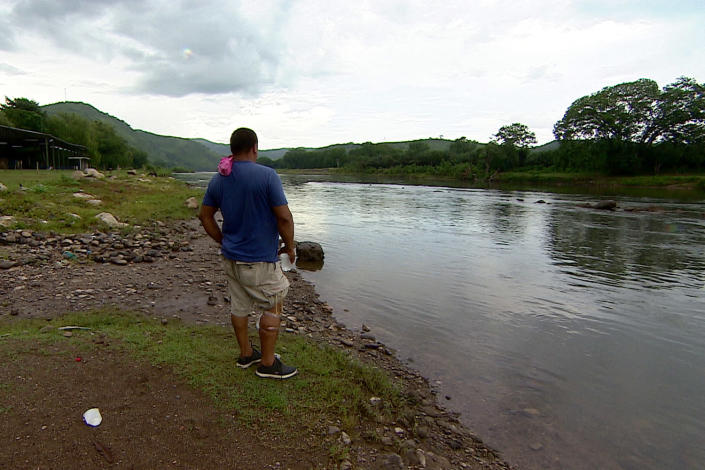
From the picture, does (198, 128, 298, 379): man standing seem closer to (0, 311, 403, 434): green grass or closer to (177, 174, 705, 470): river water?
(0, 311, 403, 434): green grass

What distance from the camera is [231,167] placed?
4.44 m

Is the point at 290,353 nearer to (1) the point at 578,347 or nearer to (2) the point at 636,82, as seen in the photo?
(1) the point at 578,347

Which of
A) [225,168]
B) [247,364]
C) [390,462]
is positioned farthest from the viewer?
[247,364]

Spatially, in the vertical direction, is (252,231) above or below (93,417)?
above

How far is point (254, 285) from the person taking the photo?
4582 mm

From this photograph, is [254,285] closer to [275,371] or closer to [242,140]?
[275,371]

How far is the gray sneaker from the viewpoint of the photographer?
482cm

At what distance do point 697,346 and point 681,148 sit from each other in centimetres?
8429

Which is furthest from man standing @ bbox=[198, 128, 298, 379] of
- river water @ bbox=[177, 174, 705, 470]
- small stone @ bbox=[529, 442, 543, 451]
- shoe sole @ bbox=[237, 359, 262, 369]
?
small stone @ bbox=[529, 442, 543, 451]

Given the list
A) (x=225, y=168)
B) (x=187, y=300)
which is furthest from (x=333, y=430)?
(x=187, y=300)

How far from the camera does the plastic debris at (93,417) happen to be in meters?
3.69

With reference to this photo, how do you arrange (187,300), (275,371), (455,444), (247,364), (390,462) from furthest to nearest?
(187,300), (247,364), (275,371), (455,444), (390,462)

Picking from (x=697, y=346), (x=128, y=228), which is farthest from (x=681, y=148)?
(x=128, y=228)

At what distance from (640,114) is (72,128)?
109 meters
